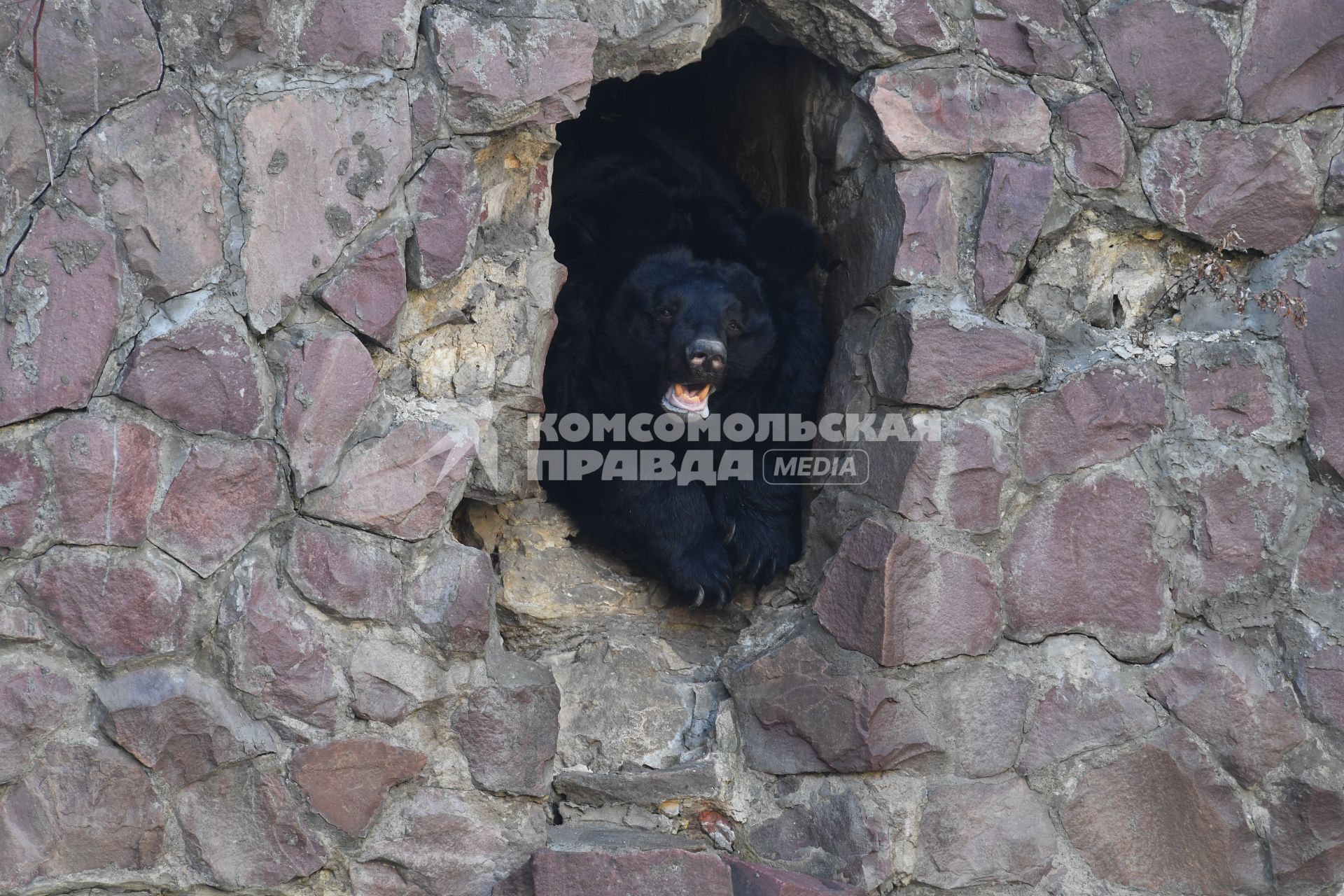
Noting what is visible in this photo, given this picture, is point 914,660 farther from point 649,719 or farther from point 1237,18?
point 1237,18

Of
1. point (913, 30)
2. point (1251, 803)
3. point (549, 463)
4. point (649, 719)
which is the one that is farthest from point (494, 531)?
point (1251, 803)

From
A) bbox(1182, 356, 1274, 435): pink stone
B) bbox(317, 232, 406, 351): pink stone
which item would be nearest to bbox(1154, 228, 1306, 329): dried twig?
bbox(1182, 356, 1274, 435): pink stone

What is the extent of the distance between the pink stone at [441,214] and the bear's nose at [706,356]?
0.77 metres

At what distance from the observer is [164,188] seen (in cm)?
275

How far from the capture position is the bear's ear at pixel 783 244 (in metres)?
3.75

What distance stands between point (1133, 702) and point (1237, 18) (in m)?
1.58

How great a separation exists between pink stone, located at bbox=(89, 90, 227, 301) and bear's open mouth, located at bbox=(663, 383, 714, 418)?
1.31 meters

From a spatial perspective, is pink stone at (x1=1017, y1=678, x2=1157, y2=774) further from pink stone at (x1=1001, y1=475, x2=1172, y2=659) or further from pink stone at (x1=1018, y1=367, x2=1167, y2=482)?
pink stone at (x1=1018, y1=367, x2=1167, y2=482)

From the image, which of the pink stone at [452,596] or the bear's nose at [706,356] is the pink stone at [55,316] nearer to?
the pink stone at [452,596]

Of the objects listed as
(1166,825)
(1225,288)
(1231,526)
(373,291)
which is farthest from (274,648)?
(1225,288)

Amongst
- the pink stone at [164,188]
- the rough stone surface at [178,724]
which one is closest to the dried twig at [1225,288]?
the pink stone at [164,188]

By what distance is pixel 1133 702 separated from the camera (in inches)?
127

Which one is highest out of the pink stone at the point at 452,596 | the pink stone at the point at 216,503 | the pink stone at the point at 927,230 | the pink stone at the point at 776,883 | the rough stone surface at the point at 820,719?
the pink stone at the point at 927,230

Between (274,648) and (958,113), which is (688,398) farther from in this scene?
(274,648)
